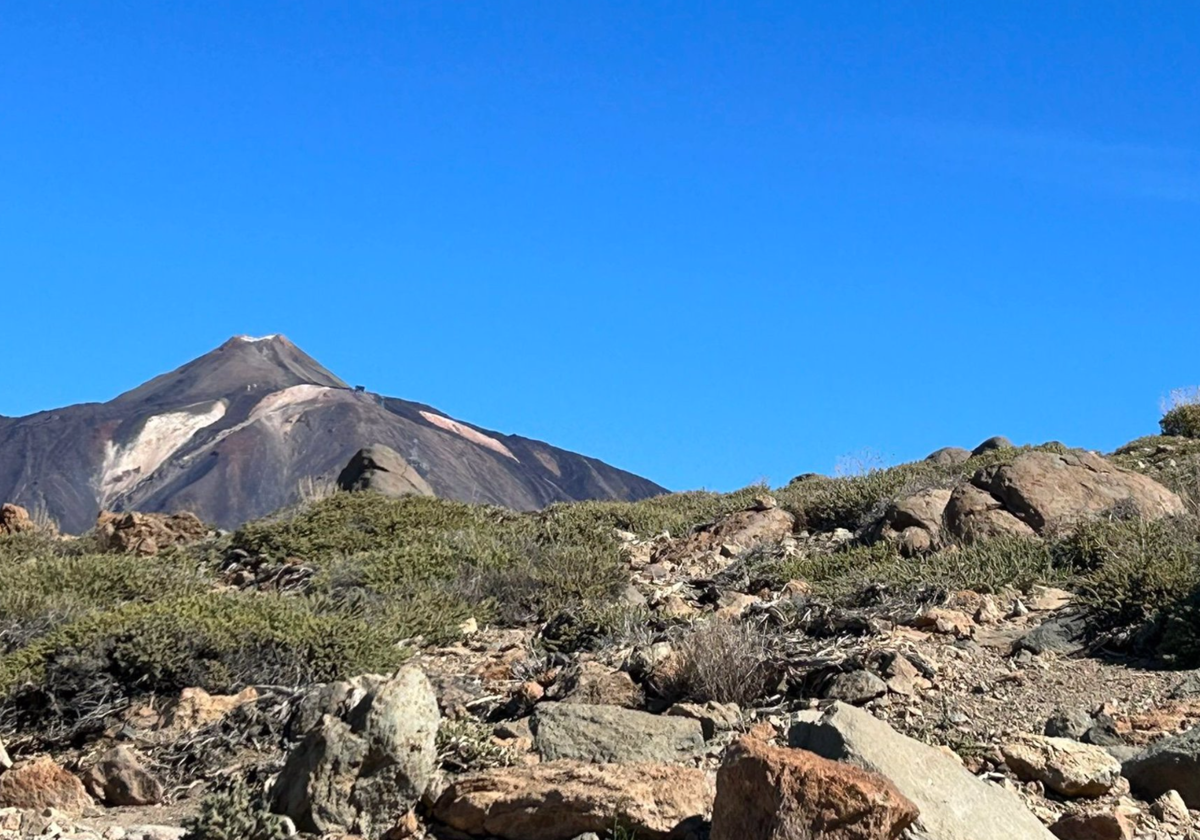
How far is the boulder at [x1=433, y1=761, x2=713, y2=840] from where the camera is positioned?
5.05 metres

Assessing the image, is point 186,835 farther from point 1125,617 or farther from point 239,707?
point 1125,617

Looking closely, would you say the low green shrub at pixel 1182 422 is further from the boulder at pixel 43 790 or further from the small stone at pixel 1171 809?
the boulder at pixel 43 790

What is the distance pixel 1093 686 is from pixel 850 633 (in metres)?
1.45

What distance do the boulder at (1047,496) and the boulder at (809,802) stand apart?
22.4 feet

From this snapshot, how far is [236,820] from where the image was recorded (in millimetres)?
5492

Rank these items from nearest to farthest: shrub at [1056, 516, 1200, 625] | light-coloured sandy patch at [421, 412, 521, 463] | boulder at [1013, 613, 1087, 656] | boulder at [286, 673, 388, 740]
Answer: boulder at [286, 673, 388, 740] < boulder at [1013, 613, 1087, 656] < shrub at [1056, 516, 1200, 625] < light-coloured sandy patch at [421, 412, 521, 463]

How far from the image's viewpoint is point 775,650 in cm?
736

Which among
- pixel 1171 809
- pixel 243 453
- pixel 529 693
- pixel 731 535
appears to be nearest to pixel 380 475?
pixel 731 535

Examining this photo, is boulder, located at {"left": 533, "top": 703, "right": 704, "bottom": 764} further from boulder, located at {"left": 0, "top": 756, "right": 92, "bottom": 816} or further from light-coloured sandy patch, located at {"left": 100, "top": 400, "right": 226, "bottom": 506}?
light-coloured sandy patch, located at {"left": 100, "top": 400, "right": 226, "bottom": 506}

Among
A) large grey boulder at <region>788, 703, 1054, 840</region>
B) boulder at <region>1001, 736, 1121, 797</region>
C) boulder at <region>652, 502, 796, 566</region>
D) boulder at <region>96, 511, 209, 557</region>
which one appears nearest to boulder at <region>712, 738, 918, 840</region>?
large grey boulder at <region>788, 703, 1054, 840</region>

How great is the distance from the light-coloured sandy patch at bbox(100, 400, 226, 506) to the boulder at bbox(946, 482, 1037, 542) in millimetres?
45086

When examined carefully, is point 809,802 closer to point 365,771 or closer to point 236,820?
point 365,771

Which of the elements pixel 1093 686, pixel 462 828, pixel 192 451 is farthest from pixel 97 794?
pixel 192 451

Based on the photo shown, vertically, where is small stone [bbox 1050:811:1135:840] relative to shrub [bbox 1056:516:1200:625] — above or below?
below
